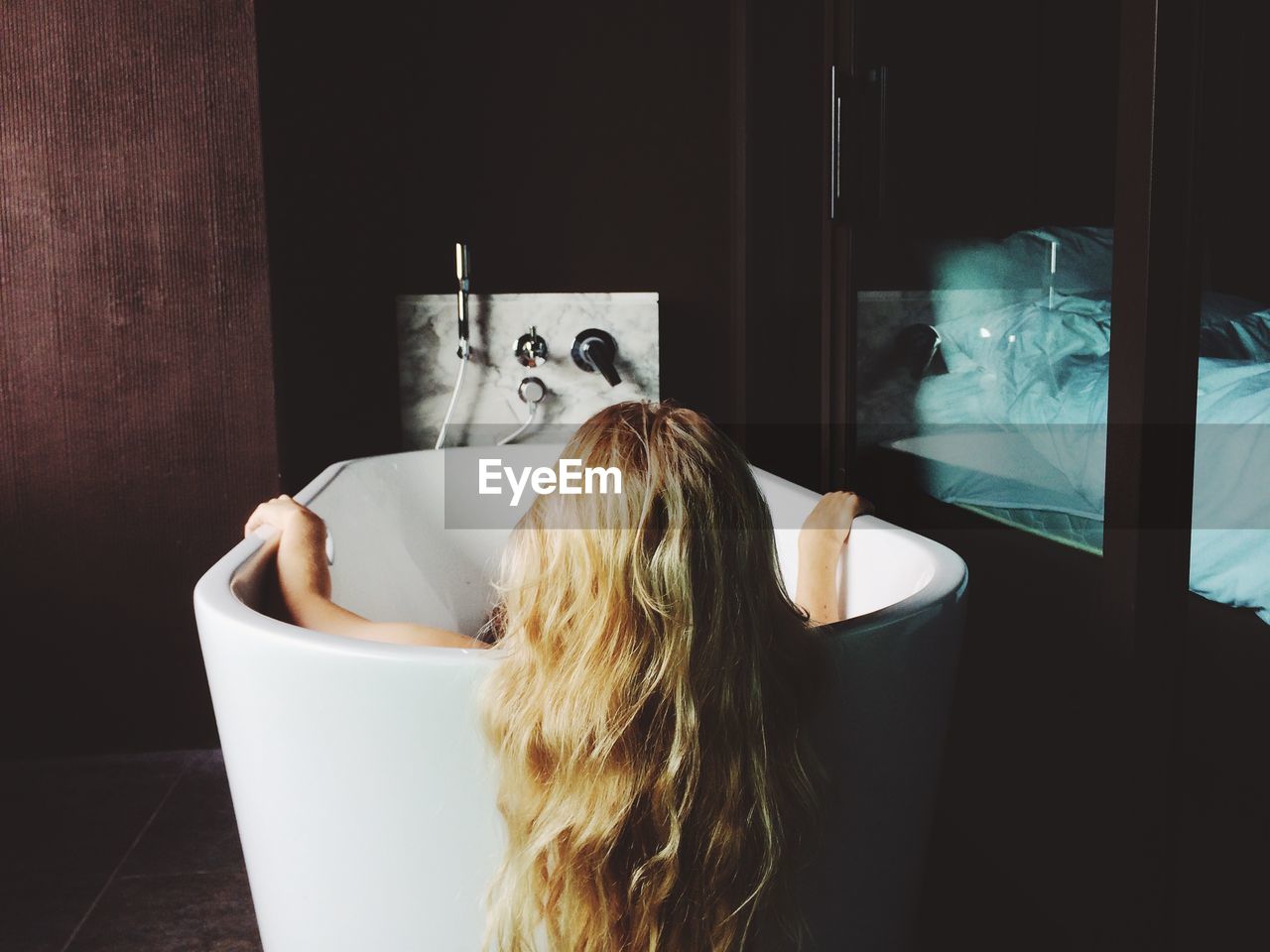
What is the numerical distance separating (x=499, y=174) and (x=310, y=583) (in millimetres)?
1741

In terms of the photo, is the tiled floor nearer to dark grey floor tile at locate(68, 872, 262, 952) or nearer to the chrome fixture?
dark grey floor tile at locate(68, 872, 262, 952)

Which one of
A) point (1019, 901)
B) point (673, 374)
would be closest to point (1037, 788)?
point (1019, 901)

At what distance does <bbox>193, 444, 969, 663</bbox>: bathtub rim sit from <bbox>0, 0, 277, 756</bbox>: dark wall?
0.90m

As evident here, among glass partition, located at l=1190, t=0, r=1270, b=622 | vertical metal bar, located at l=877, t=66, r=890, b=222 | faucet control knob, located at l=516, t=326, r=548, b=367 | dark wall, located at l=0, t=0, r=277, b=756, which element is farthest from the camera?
faucet control knob, located at l=516, t=326, r=548, b=367

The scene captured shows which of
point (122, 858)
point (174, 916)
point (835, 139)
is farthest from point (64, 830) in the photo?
point (835, 139)

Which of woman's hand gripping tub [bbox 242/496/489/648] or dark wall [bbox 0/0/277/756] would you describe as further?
dark wall [bbox 0/0/277/756]

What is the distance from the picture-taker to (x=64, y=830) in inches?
72.8

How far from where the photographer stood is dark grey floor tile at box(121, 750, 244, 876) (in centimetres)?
174

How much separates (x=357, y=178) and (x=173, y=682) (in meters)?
1.39

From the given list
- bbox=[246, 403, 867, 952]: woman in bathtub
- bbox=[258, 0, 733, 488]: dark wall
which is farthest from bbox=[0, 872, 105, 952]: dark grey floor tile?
bbox=[258, 0, 733, 488]: dark wall

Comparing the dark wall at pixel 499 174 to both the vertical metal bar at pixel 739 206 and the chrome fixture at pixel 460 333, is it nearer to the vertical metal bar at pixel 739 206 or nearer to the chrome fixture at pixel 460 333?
the vertical metal bar at pixel 739 206

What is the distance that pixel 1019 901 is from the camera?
57.8 inches

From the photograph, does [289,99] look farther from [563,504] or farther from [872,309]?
[563,504]

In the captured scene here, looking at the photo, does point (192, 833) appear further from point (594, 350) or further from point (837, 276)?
point (837, 276)
